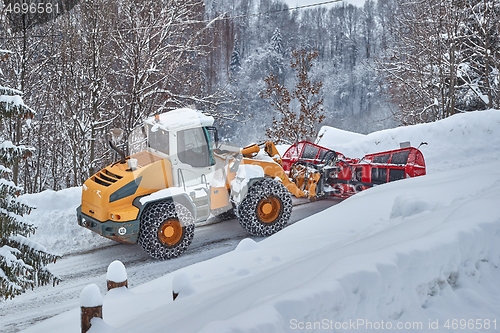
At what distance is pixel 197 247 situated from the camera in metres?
8.09

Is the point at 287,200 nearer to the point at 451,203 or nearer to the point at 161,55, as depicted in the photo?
the point at 451,203

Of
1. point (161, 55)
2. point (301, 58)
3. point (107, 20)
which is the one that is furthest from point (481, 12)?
point (107, 20)

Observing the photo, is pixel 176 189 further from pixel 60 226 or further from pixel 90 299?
pixel 90 299

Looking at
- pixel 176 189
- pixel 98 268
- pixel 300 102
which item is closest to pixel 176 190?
pixel 176 189

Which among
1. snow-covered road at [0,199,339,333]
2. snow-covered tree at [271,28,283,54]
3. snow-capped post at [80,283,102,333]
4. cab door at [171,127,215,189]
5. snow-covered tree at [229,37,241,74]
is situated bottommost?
snow-covered road at [0,199,339,333]

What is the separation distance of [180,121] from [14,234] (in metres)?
3.10

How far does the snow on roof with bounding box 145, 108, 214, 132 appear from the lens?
304 inches

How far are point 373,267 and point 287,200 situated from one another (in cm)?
491

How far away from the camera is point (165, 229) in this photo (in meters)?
7.58

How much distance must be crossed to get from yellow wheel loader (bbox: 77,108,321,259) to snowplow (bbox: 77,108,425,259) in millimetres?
16

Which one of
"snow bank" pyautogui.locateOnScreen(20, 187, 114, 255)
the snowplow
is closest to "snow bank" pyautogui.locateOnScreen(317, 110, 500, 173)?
the snowplow

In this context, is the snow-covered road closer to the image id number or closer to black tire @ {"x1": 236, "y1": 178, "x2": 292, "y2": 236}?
black tire @ {"x1": 236, "y1": 178, "x2": 292, "y2": 236}

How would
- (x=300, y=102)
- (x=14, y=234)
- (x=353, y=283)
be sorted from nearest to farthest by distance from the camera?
(x=353, y=283) < (x=14, y=234) < (x=300, y=102)

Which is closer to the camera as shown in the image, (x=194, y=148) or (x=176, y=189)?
(x=176, y=189)
